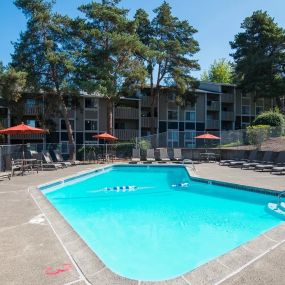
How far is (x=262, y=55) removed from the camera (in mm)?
41031

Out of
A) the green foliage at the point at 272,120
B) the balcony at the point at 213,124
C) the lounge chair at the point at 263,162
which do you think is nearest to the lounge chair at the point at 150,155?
the lounge chair at the point at 263,162

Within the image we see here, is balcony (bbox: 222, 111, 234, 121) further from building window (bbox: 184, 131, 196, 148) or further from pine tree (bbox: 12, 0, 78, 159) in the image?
pine tree (bbox: 12, 0, 78, 159)

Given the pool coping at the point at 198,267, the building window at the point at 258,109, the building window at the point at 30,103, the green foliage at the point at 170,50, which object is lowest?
the pool coping at the point at 198,267

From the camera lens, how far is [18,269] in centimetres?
435

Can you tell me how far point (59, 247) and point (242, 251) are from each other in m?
2.71

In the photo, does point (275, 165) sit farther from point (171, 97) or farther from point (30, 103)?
point (30, 103)

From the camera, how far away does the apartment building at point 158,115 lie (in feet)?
116

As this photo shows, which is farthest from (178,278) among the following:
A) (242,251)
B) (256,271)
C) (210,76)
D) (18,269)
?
(210,76)

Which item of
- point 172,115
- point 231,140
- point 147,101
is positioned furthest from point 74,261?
point 172,115

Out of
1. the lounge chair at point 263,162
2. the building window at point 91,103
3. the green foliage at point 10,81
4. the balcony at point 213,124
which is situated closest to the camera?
the lounge chair at point 263,162

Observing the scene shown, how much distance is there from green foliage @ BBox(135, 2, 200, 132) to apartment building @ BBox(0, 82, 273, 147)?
5.30 ft

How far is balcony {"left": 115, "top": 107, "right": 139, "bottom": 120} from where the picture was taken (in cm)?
3912

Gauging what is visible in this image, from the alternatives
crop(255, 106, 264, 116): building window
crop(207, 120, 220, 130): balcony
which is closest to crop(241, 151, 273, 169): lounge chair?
crop(207, 120, 220, 130): balcony

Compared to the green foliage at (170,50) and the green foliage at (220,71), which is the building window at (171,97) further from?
the green foliage at (220,71)
